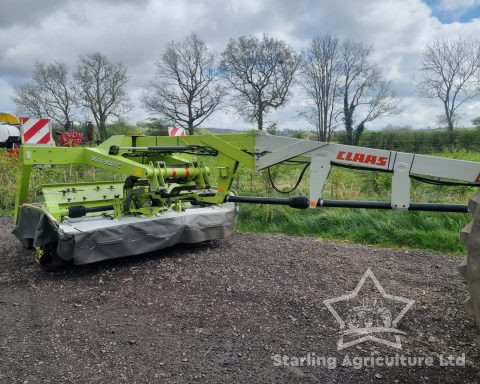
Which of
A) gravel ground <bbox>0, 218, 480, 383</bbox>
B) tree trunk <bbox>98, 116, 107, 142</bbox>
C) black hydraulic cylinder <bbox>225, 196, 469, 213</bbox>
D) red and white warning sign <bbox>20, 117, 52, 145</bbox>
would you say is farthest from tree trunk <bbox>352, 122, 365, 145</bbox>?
black hydraulic cylinder <bbox>225, 196, 469, 213</bbox>

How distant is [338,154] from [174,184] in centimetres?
237

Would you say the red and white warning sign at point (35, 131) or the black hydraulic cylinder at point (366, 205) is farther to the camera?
the red and white warning sign at point (35, 131)

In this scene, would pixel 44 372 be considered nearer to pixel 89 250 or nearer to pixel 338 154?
pixel 89 250

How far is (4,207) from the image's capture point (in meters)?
9.32

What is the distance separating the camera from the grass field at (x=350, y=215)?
21.0 feet

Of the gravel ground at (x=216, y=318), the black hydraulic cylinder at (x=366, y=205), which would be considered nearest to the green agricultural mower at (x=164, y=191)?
the black hydraulic cylinder at (x=366, y=205)

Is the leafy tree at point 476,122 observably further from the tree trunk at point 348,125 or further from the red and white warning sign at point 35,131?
the red and white warning sign at point 35,131

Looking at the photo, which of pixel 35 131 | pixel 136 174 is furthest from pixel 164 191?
pixel 35 131

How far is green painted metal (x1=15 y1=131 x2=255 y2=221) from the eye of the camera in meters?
4.79

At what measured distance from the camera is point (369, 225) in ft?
22.5

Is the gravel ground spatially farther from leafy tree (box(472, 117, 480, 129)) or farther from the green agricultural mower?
leafy tree (box(472, 117, 480, 129))

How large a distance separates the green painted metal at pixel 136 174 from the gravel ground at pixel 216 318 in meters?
0.71

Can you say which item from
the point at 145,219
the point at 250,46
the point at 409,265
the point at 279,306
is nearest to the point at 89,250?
the point at 145,219

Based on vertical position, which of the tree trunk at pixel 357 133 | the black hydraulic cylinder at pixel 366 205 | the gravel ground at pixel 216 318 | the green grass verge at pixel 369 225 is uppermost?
the tree trunk at pixel 357 133
